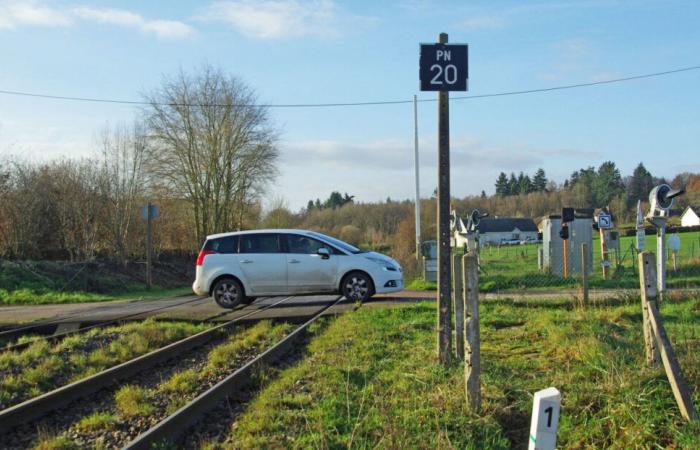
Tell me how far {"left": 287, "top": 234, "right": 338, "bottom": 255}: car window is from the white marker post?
10.6 m

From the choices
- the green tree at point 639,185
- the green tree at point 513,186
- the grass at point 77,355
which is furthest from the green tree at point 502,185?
the grass at point 77,355

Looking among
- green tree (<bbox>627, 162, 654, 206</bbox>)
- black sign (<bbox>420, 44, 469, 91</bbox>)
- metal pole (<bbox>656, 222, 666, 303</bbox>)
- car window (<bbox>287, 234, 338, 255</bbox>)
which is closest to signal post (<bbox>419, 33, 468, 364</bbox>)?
black sign (<bbox>420, 44, 469, 91</bbox>)

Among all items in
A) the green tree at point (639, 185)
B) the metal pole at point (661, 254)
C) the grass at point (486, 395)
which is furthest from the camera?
the green tree at point (639, 185)

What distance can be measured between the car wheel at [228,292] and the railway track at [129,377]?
4524 mm

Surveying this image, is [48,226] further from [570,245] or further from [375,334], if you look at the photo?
[375,334]

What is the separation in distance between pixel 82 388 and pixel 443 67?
17.6 ft

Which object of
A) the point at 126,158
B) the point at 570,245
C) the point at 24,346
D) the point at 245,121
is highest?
the point at 245,121

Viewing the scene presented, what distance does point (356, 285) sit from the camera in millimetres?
14250

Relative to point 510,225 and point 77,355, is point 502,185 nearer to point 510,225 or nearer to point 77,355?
point 510,225

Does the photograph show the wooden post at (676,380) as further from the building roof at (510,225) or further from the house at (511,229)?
the building roof at (510,225)

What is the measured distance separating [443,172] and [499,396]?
2690 mm

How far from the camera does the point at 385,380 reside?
6.70 meters

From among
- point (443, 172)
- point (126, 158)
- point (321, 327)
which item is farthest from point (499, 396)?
point (126, 158)

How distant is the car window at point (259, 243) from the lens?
14.5 m
